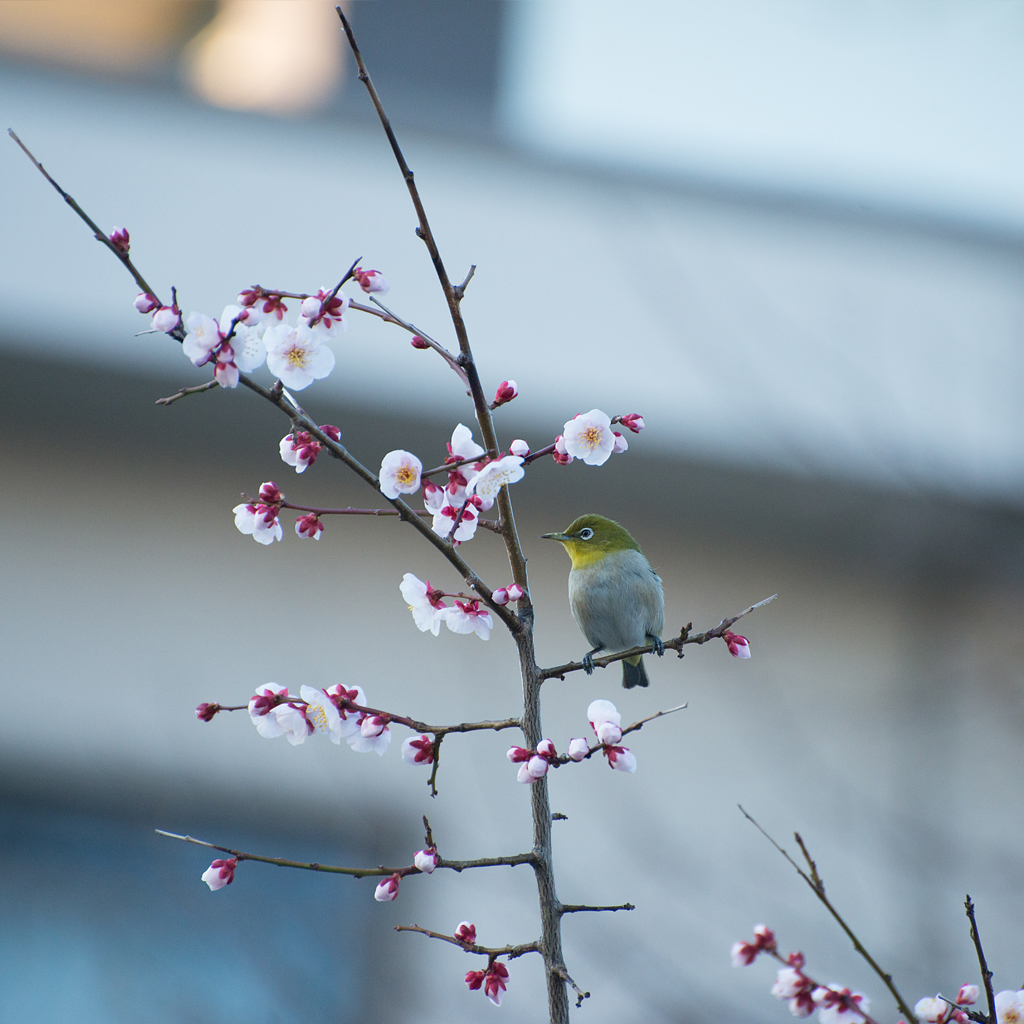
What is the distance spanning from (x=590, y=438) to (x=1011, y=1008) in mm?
705

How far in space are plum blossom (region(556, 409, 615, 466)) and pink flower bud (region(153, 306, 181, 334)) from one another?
395 millimetres

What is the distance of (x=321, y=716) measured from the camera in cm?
99

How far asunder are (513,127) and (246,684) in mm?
2601

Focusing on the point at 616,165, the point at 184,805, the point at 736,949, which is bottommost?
the point at 736,949

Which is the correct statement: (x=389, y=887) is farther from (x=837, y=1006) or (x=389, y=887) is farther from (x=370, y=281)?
(x=370, y=281)

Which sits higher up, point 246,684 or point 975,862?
point 246,684

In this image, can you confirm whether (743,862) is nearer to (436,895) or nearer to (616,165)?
(436,895)

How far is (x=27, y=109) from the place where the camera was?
3883mm

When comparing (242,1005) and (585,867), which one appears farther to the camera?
(585,867)

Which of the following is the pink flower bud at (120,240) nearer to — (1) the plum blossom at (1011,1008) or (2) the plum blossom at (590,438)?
(2) the plum blossom at (590,438)

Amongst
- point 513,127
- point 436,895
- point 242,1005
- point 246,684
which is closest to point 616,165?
point 513,127

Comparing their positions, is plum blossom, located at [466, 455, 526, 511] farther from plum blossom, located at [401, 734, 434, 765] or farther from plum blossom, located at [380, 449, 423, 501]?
plum blossom, located at [401, 734, 434, 765]

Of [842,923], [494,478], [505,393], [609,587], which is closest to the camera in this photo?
[842,923]

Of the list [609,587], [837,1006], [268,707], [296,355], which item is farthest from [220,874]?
[609,587]
